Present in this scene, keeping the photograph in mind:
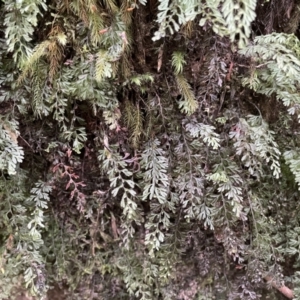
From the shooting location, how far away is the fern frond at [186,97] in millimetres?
869

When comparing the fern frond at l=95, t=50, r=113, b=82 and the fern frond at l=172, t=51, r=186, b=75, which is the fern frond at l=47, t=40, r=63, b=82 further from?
the fern frond at l=172, t=51, r=186, b=75

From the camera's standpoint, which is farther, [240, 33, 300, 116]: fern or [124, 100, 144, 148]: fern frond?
[124, 100, 144, 148]: fern frond

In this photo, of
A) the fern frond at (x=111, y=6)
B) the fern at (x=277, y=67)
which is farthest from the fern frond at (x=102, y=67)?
the fern at (x=277, y=67)

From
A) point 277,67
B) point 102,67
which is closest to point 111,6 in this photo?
point 102,67

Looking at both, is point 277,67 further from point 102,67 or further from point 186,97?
point 102,67

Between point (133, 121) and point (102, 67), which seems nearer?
point (102, 67)

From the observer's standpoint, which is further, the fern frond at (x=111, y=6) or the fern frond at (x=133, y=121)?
the fern frond at (x=133, y=121)

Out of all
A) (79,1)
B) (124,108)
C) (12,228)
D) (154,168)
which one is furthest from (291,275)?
(79,1)

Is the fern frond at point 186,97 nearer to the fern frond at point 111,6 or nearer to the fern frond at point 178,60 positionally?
the fern frond at point 178,60

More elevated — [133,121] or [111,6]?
[111,6]

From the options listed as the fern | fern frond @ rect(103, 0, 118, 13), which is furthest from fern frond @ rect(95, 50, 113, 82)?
the fern

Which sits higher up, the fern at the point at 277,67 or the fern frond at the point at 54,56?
the fern at the point at 277,67

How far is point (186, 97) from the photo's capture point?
34.5 inches

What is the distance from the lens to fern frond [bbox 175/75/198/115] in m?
0.87
